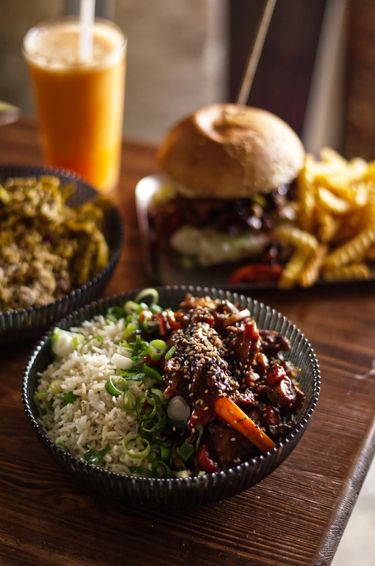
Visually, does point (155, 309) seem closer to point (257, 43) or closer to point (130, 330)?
point (130, 330)

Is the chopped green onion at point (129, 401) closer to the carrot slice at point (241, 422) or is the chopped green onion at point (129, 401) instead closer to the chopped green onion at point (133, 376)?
the chopped green onion at point (133, 376)

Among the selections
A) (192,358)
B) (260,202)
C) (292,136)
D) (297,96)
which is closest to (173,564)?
(192,358)

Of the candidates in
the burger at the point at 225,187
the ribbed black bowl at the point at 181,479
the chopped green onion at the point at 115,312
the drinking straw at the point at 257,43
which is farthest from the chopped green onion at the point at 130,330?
the drinking straw at the point at 257,43

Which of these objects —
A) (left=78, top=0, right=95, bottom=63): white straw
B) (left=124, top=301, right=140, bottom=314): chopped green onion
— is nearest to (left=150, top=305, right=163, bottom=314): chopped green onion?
(left=124, top=301, right=140, bottom=314): chopped green onion

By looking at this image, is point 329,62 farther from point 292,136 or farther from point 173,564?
point 173,564

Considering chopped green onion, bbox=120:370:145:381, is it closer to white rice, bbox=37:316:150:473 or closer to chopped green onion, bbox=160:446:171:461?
white rice, bbox=37:316:150:473
